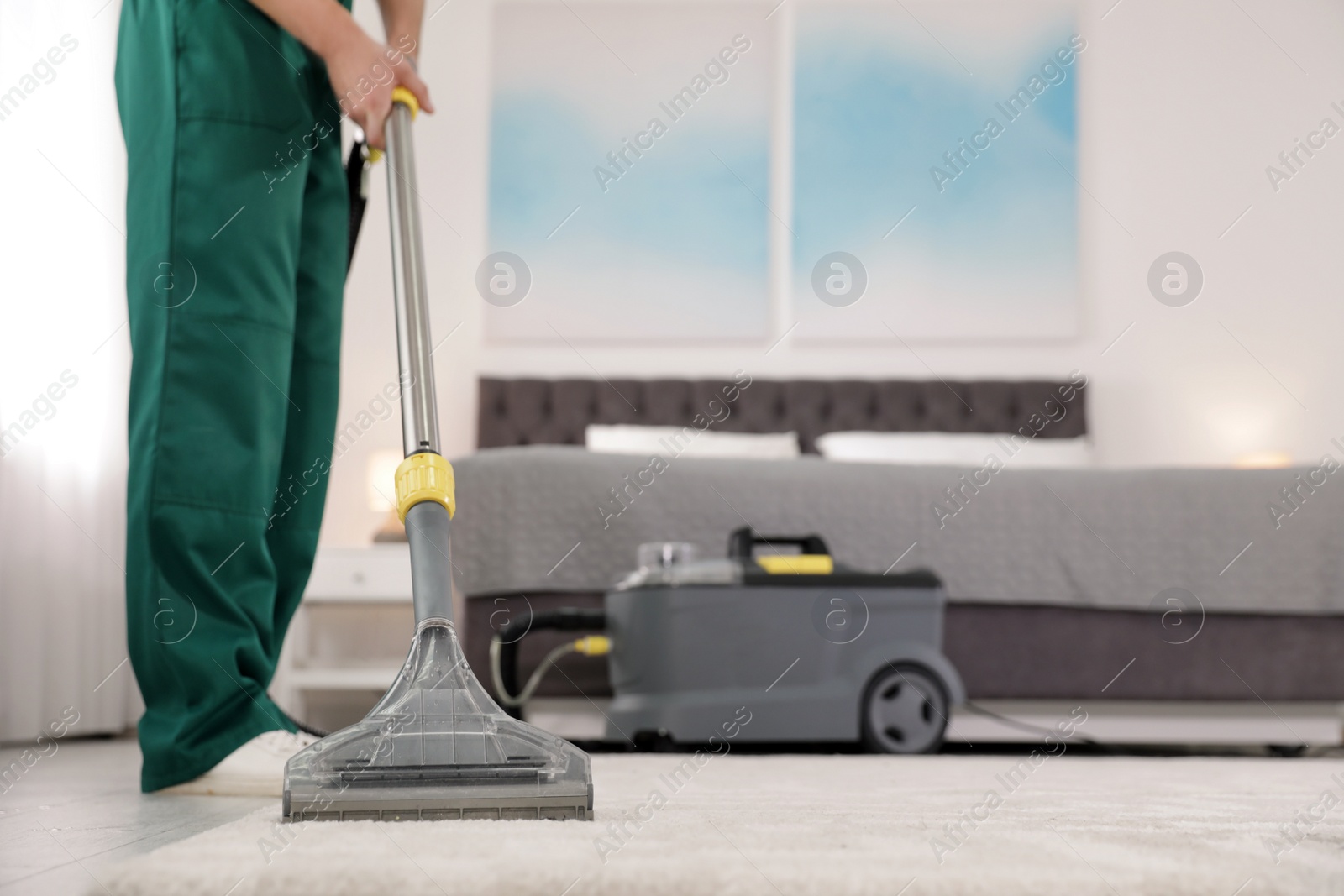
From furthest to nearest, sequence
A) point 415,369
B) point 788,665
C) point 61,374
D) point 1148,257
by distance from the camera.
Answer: point 1148,257 → point 61,374 → point 788,665 → point 415,369

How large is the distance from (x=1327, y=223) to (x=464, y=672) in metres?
3.88

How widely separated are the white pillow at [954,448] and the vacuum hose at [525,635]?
1483 millimetres

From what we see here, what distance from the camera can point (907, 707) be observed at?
5.15 feet

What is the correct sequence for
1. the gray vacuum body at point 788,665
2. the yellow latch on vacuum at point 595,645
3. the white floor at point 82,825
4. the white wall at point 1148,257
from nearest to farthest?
the white floor at point 82,825, the gray vacuum body at point 788,665, the yellow latch on vacuum at point 595,645, the white wall at point 1148,257

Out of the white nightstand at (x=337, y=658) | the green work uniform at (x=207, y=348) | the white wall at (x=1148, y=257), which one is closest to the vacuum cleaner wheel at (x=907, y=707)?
the green work uniform at (x=207, y=348)

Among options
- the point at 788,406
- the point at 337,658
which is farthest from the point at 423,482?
the point at 788,406

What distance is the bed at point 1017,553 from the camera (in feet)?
5.93

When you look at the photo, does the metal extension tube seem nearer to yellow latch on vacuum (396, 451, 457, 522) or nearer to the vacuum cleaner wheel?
yellow latch on vacuum (396, 451, 457, 522)

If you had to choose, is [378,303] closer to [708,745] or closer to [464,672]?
[708,745]

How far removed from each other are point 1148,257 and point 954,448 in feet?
3.84

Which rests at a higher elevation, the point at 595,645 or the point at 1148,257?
the point at 1148,257

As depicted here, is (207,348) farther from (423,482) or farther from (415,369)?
(423,482)

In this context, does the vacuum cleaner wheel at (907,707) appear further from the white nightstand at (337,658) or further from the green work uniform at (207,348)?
the white nightstand at (337,658)

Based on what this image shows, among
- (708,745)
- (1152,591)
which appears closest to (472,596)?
(708,745)
